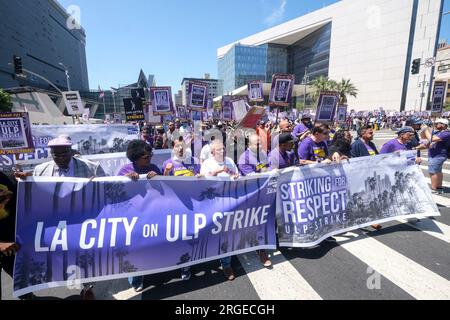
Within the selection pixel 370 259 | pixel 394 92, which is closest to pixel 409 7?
pixel 394 92

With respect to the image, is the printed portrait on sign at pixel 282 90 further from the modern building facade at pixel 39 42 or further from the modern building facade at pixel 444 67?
the modern building facade at pixel 444 67

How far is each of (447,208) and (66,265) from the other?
714 centimetres

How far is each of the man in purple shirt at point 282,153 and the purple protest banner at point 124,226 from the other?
700 millimetres

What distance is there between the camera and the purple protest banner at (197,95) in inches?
340

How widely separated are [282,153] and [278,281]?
196 cm

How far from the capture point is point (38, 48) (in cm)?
7194

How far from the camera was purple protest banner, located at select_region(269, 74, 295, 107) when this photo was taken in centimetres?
720

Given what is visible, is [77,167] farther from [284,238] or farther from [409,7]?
[409,7]

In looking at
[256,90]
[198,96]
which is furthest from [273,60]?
[198,96]

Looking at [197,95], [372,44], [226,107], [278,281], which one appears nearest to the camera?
[278,281]

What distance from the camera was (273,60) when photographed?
281 ft

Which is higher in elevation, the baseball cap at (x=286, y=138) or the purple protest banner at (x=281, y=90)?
the purple protest banner at (x=281, y=90)

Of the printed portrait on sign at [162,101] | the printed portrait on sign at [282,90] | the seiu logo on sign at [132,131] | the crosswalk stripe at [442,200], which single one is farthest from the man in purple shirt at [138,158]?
the crosswalk stripe at [442,200]

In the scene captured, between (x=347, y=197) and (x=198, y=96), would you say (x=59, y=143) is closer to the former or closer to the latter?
(x=347, y=197)
